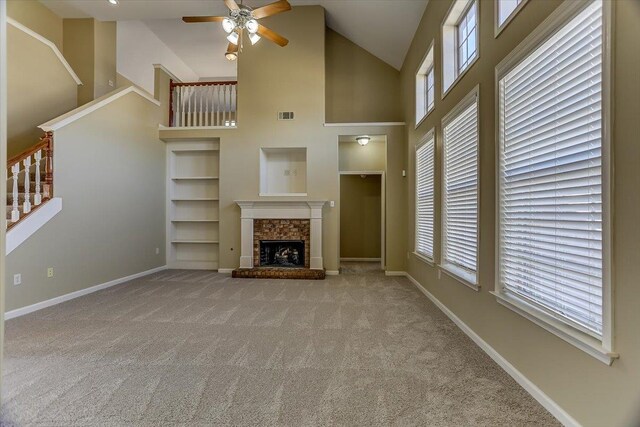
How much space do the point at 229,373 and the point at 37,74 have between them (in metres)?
5.67

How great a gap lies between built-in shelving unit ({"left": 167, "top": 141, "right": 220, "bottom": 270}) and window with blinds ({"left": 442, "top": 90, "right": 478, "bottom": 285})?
4.64 metres

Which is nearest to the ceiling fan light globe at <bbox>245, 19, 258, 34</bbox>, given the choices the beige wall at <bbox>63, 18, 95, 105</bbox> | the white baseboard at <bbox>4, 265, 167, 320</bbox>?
the beige wall at <bbox>63, 18, 95, 105</bbox>

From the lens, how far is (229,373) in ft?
7.35

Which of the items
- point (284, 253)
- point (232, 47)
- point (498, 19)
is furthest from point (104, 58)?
point (498, 19)

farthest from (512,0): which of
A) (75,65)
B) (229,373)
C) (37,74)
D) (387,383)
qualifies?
(75,65)

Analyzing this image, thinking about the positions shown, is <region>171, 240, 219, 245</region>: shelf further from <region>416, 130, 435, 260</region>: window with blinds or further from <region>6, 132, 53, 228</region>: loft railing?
<region>416, 130, 435, 260</region>: window with blinds

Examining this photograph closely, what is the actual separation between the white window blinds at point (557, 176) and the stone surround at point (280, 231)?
408cm

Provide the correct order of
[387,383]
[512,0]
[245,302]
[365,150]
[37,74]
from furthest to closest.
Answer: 1. [365,150]
2. [37,74]
3. [245,302]
4. [512,0]
5. [387,383]

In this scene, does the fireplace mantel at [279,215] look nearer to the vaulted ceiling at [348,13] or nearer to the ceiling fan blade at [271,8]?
the ceiling fan blade at [271,8]

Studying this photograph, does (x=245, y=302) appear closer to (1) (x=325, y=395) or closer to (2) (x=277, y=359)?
(2) (x=277, y=359)

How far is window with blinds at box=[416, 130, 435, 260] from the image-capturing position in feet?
14.3

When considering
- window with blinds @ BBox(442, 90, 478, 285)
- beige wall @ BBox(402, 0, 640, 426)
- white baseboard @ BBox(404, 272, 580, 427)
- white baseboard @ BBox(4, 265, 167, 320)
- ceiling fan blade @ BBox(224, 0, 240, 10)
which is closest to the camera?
beige wall @ BBox(402, 0, 640, 426)

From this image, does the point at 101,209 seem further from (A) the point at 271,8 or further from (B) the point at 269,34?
(A) the point at 271,8

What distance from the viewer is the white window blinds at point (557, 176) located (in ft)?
5.11
